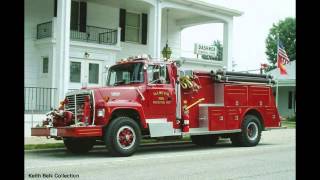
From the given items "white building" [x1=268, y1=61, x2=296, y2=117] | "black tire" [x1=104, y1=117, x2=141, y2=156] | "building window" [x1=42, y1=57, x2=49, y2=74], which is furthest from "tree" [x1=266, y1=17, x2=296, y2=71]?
"black tire" [x1=104, y1=117, x2=141, y2=156]

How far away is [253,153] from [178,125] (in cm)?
226

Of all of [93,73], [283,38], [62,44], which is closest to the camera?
[62,44]

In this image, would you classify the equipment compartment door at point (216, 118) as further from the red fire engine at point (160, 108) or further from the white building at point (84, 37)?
the white building at point (84, 37)

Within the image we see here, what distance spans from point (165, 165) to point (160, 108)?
2.94 meters

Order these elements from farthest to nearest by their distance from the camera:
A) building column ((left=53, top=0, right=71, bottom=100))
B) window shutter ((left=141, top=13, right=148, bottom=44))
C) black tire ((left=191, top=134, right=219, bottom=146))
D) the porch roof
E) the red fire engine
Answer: window shutter ((left=141, top=13, right=148, bottom=44)) → the porch roof → building column ((left=53, top=0, right=71, bottom=100)) → black tire ((left=191, top=134, right=219, bottom=146)) → the red fire engine

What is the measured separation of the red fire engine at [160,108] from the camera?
12281 mm

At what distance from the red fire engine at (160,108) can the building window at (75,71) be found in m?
7.68

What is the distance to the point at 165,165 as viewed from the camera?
35.2 feet

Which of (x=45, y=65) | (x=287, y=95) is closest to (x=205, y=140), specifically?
(x=45, y=65)

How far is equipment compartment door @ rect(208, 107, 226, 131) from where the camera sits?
14.7 m

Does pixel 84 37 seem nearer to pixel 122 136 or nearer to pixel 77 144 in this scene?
pixel 77 144

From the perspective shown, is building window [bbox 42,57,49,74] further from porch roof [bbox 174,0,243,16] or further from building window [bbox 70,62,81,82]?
porch roof [bbox 174,0,243,16]

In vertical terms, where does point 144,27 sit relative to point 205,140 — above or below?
above
